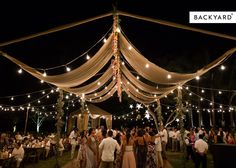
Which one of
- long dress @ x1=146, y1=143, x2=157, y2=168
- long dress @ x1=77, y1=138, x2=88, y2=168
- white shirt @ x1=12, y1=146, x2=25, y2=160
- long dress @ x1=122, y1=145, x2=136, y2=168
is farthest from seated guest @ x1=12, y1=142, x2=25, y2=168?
long dress @ x1=146, y1=143, x2=157, y2=168

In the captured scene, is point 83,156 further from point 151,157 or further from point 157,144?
point 157,144

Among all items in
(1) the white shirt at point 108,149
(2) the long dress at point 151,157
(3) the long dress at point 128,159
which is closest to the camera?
(1) the white shirt at point 108,149

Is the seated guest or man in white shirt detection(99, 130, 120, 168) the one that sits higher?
man in white shirt detection(99, 130, 120, 168)

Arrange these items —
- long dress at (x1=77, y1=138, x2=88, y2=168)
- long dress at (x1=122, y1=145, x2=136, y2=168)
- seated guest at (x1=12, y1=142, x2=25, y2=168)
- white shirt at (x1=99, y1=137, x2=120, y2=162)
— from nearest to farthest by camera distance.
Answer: white shirt at (x1=99, y1=137, x2=120, y2=162) < long dress at (x1=122, y1=145, x2=136, y2=168) < long dress at (x1=77, y1=138, x2=88, y2=168) < seated guest at (x1=12, y1=142, x2=25, y2=168)

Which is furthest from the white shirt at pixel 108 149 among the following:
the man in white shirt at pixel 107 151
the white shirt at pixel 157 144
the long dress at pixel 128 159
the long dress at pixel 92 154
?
the white shirt at pixel 157 144

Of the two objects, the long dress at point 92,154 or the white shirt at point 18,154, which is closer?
the long dress at point 92,154

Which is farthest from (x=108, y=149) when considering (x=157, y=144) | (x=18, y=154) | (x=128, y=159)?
(x=18, y=154)

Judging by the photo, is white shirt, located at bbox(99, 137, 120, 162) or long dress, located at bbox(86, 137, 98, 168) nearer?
white shirt, located at bbox(99, 137, 120, 162)

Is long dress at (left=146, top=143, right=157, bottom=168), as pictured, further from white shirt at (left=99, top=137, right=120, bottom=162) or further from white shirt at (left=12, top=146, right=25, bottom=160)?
white shirt at (left=12, top=146, right=25, bottom=160)

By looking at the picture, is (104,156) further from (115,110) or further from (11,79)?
(115,110)

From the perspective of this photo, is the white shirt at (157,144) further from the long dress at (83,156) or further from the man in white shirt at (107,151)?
the man in white shirt at (107,151)

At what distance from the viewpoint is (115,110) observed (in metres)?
28.3

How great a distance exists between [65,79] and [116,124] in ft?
83.1

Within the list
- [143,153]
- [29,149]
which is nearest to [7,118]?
[29,149]
